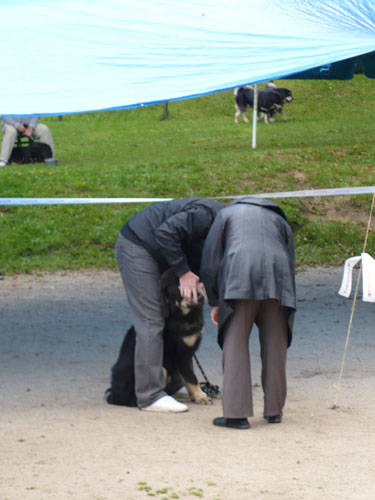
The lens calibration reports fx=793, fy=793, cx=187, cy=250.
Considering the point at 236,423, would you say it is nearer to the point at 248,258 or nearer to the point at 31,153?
the point at 248,258

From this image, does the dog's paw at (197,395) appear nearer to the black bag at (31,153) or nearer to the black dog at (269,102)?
the black bag at (31,153)

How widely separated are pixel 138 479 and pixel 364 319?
15.1 feet

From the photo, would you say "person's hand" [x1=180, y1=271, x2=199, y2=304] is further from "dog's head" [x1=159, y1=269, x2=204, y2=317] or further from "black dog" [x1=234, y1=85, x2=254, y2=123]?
"black dog" [x1=234, y1=85, x2=254, y2=123]

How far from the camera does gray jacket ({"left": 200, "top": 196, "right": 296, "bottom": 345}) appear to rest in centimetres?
469

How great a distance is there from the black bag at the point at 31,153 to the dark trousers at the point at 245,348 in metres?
10.4

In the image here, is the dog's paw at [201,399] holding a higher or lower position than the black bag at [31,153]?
lower

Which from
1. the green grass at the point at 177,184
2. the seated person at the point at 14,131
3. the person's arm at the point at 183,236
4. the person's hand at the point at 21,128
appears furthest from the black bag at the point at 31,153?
the person's arm at the point at 183,236

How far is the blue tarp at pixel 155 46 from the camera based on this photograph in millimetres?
5441

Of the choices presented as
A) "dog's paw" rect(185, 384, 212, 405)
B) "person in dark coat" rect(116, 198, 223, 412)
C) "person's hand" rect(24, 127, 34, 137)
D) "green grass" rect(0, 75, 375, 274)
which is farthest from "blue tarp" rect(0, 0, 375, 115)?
"person's hand" rect(24, 127, 34, 137)

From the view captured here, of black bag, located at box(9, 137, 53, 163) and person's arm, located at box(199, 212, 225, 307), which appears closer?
person's arm, located at box(199, 212, 225, 307)

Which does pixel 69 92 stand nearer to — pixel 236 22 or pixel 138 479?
pixel 236 22

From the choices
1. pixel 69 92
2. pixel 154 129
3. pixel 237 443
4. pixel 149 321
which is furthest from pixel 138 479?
pixel 154 129

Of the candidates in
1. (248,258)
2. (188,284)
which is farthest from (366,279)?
(188,284)

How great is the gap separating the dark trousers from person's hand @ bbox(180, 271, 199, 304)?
0.30 m
